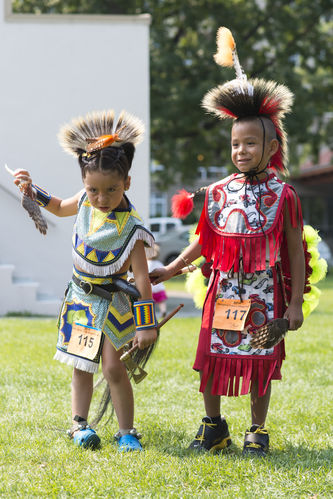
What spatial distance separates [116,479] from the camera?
9.27ft

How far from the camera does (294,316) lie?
321 cm

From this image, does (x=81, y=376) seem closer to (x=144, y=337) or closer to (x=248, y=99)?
(x=144, y=337)

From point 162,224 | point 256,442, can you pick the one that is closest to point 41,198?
point 256,442

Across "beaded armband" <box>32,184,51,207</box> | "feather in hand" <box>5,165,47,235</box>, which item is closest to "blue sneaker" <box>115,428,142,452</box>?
"feather in hand" <box>5,165,47,235</box>

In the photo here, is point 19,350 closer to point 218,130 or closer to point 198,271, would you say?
point 198,271

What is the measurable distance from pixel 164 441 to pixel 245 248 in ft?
3.64

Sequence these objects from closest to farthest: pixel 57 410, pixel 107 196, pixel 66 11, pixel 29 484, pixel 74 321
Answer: pixel 29 484 → pixel 107 196 → pixel 74 321 → pixel 57 410 → pixel 66 11

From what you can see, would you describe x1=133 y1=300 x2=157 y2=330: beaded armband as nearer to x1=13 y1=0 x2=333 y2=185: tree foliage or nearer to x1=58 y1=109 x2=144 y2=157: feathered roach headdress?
x1=58 y1=109 x2=144 y2=157: feathered roach headdress

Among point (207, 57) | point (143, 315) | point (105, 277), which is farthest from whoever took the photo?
point (207, 57)

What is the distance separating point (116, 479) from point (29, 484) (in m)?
0.36

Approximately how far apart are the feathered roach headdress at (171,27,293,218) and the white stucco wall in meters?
6.15

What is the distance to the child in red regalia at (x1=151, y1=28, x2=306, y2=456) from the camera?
324 centimetres

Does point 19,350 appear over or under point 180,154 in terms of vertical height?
under

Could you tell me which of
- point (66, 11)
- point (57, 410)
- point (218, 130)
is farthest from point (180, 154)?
point (57, 410)
